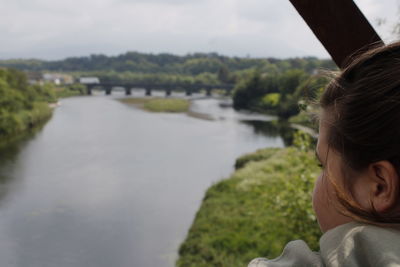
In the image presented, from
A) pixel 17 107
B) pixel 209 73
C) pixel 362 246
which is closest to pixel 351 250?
pixel 362 246

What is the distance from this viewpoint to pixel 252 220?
473cm

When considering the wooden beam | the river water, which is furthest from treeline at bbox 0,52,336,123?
the wooden beam

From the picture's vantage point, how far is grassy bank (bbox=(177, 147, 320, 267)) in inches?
110

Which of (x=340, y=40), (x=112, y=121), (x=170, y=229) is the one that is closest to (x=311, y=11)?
(x=340, y=40)

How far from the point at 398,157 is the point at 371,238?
0.25ft

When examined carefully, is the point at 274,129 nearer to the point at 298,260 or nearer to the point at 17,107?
the point at 17,107

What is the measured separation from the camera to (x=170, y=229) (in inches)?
202

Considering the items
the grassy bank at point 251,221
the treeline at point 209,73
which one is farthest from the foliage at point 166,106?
the grassy bank at point 251,221

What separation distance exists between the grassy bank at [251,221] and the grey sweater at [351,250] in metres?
1.89

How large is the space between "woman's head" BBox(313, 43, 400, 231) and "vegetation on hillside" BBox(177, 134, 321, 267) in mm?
2222

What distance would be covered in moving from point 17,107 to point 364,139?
→ 496 inches

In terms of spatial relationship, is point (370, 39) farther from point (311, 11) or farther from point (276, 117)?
point (276, 117)

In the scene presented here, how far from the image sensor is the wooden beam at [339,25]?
457 mm

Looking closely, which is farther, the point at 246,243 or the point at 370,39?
the point at 246,243
